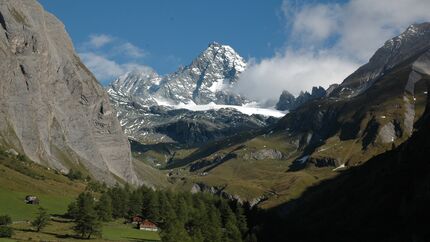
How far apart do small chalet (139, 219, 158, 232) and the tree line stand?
10.8ft

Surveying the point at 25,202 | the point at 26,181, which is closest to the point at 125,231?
the point at 25,202

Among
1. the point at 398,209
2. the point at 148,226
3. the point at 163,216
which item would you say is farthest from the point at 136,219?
the point at 398,209

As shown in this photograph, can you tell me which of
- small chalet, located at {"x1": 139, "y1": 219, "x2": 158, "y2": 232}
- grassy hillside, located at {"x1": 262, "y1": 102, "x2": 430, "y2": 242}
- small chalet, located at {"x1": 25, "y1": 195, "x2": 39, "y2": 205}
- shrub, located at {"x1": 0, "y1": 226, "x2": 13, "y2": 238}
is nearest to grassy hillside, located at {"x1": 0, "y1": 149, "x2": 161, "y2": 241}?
shrub, located at {"x1": 0, "y1": 226, "x2": 13, "y2": 238}

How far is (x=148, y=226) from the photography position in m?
163

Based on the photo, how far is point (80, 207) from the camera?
130 meters

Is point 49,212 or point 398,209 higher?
point 398,209

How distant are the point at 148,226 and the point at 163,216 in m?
16.2

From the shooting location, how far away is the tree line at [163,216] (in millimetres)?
122100

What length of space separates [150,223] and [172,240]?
55847 millimetres

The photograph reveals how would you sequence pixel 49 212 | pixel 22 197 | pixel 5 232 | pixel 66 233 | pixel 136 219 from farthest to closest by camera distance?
1. pixel 136 219
2. pixel 22 197
3. pixel 49 212
4. pixel 66 233
5. pixel 5 232

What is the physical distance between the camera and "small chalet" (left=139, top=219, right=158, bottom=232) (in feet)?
527

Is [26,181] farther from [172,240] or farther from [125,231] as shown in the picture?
[172,240]

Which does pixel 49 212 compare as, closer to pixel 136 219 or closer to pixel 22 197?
pixel 22 197

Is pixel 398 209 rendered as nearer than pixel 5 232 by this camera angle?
No
